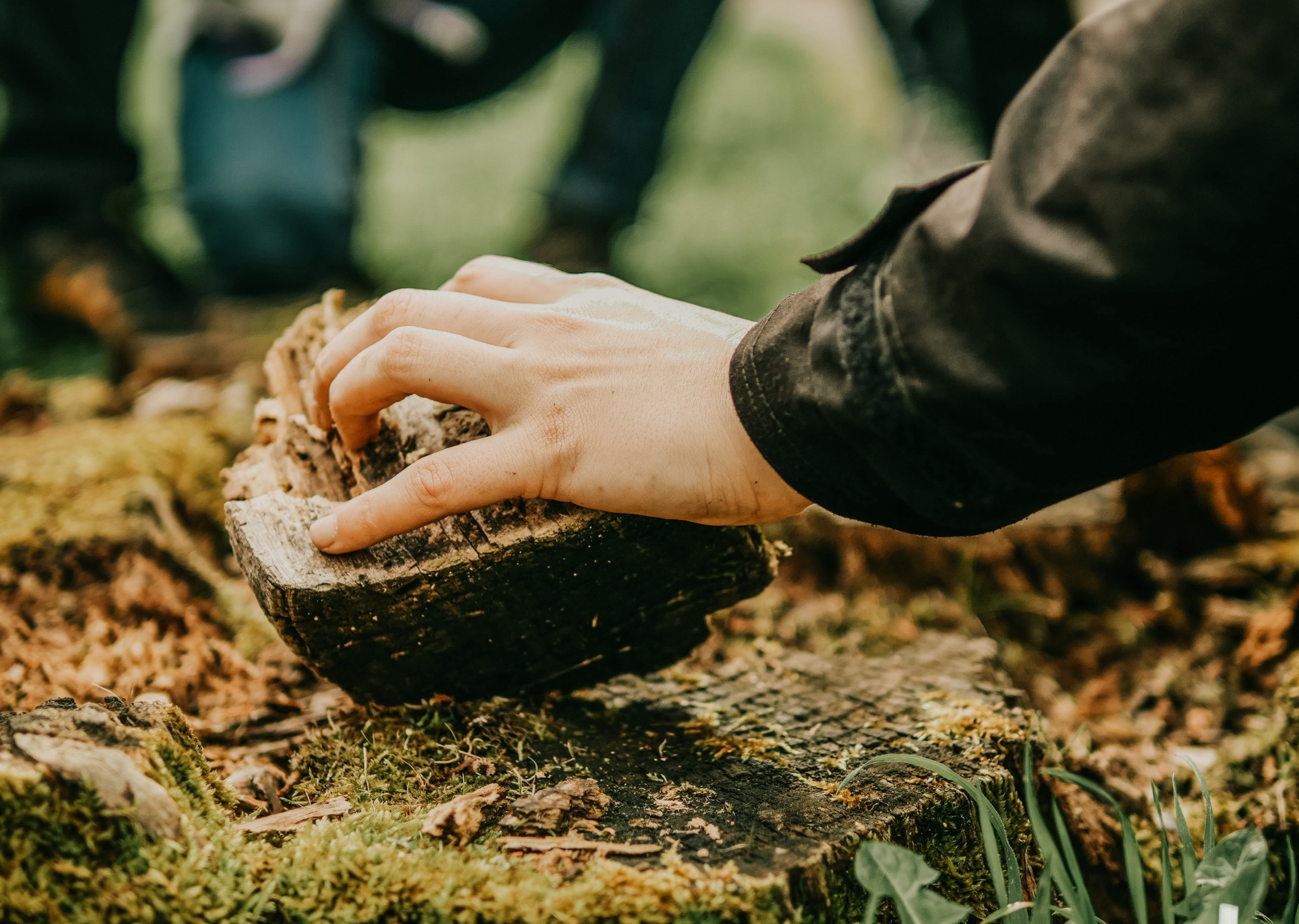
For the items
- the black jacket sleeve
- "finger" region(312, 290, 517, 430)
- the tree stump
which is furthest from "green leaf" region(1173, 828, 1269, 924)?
"finger" region(312, 290, 517, 430)

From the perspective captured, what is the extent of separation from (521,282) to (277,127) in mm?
3075

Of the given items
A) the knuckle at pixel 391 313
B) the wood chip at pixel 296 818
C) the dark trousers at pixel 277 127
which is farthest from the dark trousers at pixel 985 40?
the wood chip at pixel 296 818

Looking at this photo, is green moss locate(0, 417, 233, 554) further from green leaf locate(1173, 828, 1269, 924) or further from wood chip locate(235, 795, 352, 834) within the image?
green leaf locate(1173, 828, 1269, 924)

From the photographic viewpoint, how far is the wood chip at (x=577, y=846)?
112 centimetres

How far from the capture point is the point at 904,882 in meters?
1.05

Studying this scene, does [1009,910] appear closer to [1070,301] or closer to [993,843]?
[993,843]

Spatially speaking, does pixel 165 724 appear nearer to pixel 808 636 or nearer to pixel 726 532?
pixel 726 532

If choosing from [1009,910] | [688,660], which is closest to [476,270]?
[688,660]

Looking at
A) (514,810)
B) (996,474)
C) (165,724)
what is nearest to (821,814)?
(514,810)

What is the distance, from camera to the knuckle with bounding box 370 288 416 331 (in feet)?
4.68

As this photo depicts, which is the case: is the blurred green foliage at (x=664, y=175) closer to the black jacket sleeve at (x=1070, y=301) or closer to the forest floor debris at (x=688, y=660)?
the forest floor debris at (x=688, y=660)

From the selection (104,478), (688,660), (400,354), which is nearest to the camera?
(400,354)

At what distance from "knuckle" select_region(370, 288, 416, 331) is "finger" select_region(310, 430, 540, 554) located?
0.90 feet

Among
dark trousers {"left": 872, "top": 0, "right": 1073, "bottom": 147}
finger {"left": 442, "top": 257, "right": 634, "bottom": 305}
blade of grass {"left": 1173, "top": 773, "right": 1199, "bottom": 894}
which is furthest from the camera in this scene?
dark trousers {"left": 872, "top": 0, "right": 1073, "bottom": 147}
